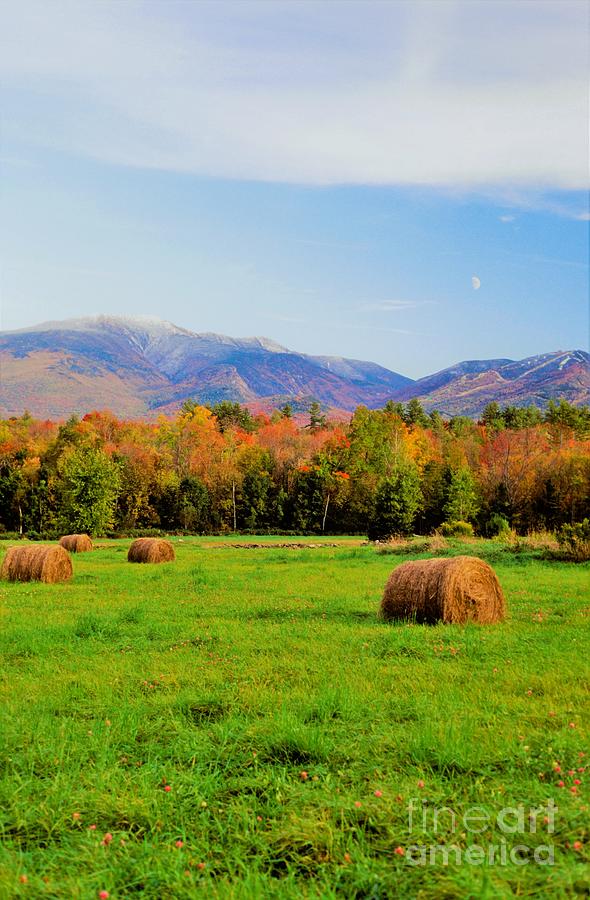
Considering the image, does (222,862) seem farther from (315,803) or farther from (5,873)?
(5,873)

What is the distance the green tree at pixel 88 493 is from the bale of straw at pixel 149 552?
31587 mm

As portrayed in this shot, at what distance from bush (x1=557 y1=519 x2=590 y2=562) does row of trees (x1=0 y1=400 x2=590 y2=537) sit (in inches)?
947

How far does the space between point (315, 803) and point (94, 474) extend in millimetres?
59270

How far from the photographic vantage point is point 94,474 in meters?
61.0

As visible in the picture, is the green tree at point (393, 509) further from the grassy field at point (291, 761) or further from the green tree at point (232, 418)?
the green tree at point (232, 418)

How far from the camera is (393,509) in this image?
52531 millimetres

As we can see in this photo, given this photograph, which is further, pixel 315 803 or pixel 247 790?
pixel 247 790

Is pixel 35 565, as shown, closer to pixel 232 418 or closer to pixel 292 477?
pixel 292 477

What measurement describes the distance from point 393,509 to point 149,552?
26887 mm

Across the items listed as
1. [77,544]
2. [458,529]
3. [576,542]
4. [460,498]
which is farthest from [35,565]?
[460,498]

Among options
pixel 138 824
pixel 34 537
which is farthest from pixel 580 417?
pixel 138 824

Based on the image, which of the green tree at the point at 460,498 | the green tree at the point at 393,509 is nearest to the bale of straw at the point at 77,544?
the green tree at the point at 393,509

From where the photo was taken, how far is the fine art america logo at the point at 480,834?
3.98m

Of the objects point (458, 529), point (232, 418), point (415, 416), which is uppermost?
point (415, 416)
